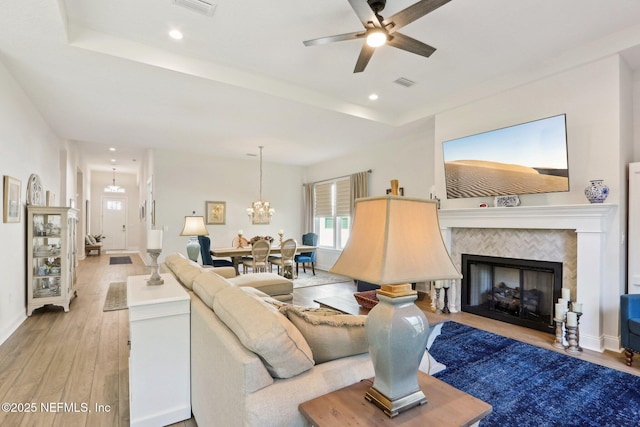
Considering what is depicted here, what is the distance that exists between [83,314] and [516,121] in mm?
6126

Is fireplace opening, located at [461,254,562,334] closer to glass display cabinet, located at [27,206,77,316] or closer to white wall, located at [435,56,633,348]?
white wall, located at [435,56,633,348]

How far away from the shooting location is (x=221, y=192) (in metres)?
7.98

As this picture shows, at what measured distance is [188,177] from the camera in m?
7.54

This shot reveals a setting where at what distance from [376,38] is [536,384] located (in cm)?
308

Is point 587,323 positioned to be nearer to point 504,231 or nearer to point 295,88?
point 504,231

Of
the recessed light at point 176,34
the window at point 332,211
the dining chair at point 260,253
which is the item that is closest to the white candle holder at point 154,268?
the recessed light at point 176,34

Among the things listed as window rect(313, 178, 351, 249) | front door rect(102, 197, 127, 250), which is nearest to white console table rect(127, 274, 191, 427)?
window rect(313, 178, 351, 249)

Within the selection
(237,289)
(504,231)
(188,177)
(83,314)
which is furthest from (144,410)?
(188,177)

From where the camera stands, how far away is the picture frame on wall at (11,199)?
10.8 ft

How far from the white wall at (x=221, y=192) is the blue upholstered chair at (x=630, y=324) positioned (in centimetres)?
720

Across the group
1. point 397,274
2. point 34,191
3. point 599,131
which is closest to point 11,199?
point 34,191

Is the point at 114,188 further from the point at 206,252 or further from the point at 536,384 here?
the point at 536,384

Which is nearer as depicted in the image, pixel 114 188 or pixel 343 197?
pixel 343 197

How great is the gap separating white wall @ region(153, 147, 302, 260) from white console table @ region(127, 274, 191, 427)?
583 centimetres
